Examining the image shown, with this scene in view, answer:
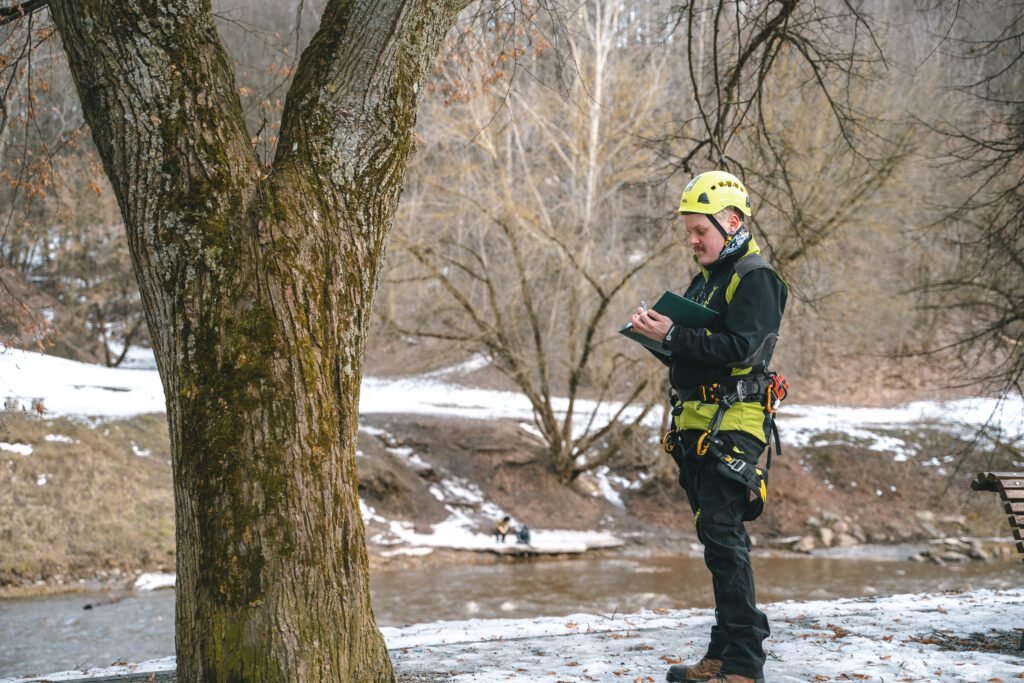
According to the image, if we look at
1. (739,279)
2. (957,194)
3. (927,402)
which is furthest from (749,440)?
(927,402)

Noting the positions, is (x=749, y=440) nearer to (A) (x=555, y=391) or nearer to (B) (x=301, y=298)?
(B) (x=301, y=298)

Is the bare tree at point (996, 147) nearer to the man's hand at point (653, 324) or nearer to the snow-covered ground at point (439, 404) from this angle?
the man's hand at point (653, 324)

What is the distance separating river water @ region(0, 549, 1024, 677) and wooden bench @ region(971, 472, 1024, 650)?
6275 mm

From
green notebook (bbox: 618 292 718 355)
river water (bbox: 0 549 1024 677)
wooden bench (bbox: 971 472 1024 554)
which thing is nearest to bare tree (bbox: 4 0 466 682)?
green notebook (bbox: 618 292 718 355)

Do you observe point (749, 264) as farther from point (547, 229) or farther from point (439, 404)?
point (439, 404)

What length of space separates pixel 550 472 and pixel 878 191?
886 centimetres

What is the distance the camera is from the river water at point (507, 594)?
9.89 metres

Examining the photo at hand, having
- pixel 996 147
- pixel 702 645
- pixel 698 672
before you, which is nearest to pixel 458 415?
pixel 996 147

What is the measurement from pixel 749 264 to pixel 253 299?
2320 mm

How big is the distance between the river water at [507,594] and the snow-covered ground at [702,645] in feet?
14.9

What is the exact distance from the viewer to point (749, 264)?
4.51 metres

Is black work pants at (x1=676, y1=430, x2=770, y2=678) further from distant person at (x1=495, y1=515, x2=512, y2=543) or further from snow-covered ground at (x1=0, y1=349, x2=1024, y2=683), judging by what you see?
distant person at (x1=495, y1=515, x2=512, y2=543)

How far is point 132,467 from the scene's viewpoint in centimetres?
1571

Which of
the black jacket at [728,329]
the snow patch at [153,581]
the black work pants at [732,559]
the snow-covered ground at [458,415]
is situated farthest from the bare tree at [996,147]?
the snow patch at [153,581]
